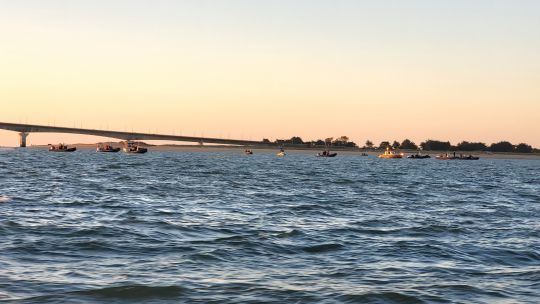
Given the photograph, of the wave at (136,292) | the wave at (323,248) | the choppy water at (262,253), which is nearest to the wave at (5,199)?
the choppy water at (262,253)

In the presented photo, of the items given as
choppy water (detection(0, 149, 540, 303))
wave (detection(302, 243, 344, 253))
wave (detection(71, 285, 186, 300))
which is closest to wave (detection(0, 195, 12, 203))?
choppy water (detection(0, 149, 540, 303))

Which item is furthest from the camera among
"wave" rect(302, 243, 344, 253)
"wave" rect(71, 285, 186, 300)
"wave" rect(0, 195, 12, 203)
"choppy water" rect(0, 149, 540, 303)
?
"wave" rect(0, 195, 12, 203)

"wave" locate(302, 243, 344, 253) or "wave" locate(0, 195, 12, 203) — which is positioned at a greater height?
"wave" locate(302, 243, 344, 253)

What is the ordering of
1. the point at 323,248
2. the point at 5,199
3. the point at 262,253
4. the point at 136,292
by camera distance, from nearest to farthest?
1. the point at 136,292
2. the point at 262,253
3. the point at 323,248
4. the point at 5,199

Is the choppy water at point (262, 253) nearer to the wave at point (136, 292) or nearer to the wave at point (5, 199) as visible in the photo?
the wave at point (136, 292)

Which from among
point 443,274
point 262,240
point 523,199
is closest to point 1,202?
point 262,240

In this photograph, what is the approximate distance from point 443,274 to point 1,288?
10.9 metres

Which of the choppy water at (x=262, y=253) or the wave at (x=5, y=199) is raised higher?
the choppy water at (x=262, y=253)

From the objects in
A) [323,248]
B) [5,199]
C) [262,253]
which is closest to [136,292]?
[262,253]

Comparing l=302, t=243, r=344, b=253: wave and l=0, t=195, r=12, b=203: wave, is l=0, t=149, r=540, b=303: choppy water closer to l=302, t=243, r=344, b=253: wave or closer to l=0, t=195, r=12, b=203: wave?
l=302, t=243, r=344, b=253: wave

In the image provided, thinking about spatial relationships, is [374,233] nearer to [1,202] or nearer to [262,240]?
[262,240]

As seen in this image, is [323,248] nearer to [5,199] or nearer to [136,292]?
[136,292]

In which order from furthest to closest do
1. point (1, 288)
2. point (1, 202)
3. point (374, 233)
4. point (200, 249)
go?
point (1, 202)
point (374, 233)
point (200, 249)
point (1, 288)

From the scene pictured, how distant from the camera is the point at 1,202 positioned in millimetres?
37188
